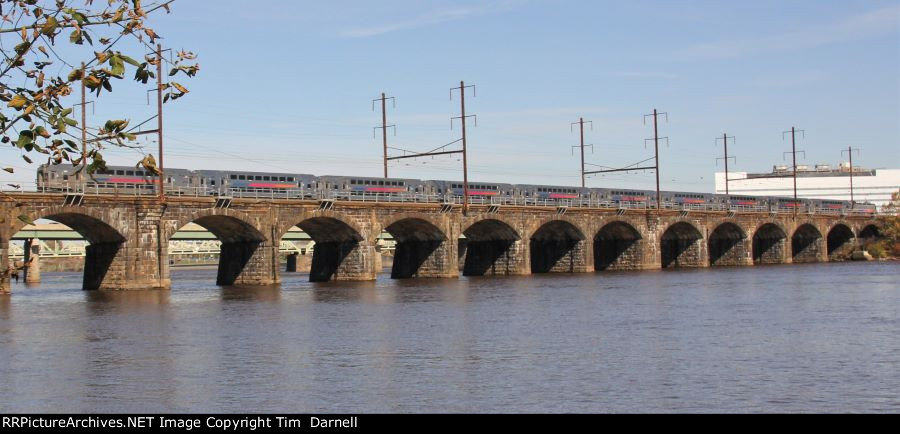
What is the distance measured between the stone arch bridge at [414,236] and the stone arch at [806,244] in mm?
135

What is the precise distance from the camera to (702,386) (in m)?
24.8

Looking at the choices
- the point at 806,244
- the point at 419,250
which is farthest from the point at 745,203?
the point at 419,250

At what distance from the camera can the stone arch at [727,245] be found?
120m

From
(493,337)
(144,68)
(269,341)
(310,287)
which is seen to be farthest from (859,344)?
(310,287)

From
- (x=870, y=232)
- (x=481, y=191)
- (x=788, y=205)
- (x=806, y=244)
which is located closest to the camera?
(x=481, y=191)

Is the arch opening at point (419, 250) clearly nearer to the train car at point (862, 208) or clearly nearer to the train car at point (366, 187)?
the train car at point (366, 187)

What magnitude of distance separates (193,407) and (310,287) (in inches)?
2098

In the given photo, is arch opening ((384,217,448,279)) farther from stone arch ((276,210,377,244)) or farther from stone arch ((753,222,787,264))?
stone arch ((753,222,787,264))

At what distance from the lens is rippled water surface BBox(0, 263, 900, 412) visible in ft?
76.7

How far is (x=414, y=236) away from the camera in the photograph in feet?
291

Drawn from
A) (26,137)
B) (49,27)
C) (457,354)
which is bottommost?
(457,354)

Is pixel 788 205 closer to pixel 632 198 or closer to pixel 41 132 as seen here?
pixel 632 198

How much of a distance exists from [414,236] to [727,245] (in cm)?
4955

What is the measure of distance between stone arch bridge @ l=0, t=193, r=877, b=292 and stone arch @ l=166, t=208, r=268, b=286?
0.10m
